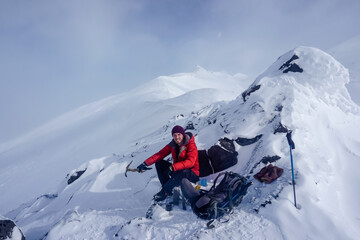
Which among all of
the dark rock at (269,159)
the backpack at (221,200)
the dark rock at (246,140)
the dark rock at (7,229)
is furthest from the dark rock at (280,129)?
the dark rock at (7,229)

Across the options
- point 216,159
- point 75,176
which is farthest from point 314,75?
point 75,176

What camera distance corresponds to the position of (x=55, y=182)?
14.7 m

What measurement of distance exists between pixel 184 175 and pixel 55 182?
46.7 feet

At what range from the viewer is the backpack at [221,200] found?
3.39 meters

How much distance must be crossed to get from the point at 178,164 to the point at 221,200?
1145 mm

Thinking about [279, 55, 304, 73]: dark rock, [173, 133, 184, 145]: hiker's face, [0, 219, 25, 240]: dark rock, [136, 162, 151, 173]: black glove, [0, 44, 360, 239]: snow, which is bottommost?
[0, 44, 360, 239]: snow

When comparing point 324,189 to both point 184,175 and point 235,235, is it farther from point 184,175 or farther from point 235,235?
point 184,175

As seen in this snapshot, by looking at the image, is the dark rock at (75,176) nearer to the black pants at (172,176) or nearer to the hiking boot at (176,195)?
the black pants at (172,176)

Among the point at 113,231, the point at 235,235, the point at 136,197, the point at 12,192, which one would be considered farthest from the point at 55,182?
the point at 235,235

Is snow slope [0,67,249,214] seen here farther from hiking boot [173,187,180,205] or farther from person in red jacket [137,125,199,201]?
hiking boot [173,187,180,205]

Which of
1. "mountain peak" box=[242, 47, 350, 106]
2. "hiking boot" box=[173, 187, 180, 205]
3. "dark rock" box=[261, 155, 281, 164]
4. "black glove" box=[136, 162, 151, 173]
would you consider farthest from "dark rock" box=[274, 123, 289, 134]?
"black glove" box=[136, 162, 151, 173]

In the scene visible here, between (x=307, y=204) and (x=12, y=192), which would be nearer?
(x=307, y=204)

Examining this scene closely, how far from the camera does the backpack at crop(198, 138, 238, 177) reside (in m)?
5.52

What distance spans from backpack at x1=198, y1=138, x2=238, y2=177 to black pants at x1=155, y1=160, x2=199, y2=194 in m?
1.03
